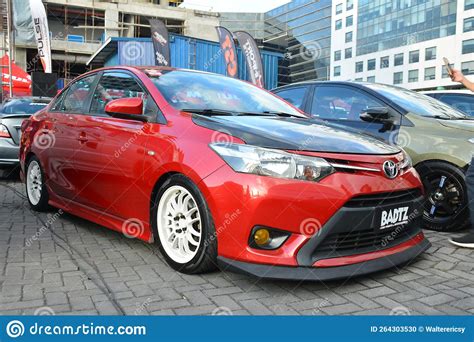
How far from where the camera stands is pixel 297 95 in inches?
222

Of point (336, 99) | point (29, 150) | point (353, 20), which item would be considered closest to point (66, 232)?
point (29, 150)

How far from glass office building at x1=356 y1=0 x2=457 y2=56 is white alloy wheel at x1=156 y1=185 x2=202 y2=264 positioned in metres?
64.0

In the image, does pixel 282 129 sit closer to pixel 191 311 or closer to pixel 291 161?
pixel 291 161

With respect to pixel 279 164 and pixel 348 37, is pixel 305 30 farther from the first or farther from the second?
pixel 279 164

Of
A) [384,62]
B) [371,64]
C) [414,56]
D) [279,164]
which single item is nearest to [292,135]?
[279,164]

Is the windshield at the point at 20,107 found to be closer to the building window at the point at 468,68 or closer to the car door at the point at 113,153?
the car door at the point at 113,153

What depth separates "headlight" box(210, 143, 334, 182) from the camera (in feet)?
8.80

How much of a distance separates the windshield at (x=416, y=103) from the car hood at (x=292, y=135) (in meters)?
1.46

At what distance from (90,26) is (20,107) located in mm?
32961

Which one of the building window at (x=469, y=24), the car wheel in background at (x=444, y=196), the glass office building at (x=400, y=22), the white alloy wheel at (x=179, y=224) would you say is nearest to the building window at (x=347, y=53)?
the glass office building at (x=400, y=22)

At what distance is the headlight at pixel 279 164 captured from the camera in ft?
8.80
